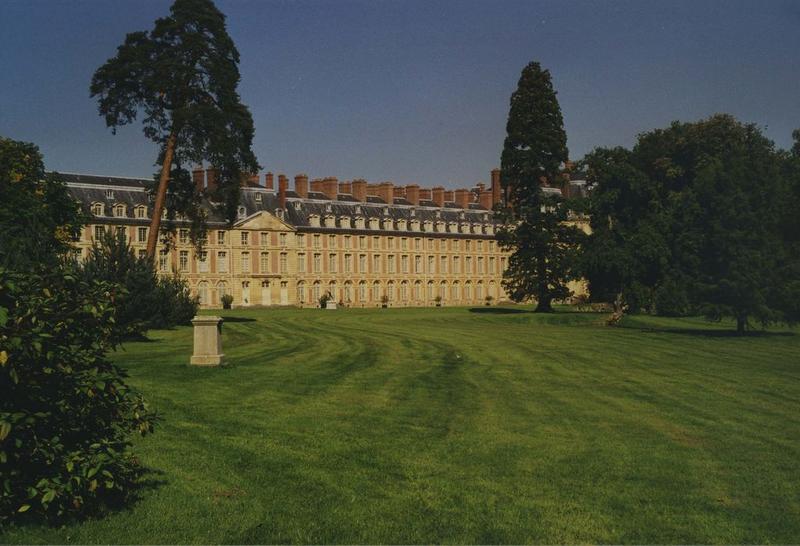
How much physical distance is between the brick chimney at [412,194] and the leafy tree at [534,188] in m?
43.6

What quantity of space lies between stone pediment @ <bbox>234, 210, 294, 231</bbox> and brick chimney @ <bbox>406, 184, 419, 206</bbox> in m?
19.3

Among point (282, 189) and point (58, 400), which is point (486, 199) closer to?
point (282, 189)

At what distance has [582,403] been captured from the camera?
15.8 meters

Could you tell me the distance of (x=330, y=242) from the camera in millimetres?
90375

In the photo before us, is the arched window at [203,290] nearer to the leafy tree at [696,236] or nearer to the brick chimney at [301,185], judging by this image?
the brick chimney at [301,185]

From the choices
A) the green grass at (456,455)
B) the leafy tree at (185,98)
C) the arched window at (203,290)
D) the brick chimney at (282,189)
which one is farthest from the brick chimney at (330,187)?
the green grass at (456,455)

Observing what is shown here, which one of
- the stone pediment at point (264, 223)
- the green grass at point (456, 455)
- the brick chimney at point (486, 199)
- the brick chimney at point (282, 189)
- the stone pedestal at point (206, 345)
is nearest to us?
the green grass at point (456, 455)

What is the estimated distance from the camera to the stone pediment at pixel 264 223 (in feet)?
276

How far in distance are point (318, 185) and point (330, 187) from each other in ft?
5.46

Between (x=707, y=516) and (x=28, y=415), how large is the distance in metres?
6.52

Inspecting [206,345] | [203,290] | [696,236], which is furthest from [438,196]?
[206,345]

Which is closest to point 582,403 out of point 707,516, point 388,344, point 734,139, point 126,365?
point 707,516

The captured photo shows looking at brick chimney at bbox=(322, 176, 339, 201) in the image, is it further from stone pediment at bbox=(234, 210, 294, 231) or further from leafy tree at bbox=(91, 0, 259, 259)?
leafy tree at bbox=(91, 0, 259, 259)

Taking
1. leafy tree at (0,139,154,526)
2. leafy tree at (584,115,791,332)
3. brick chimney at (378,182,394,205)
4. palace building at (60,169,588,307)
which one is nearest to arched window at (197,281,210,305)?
palace building at (60,169,588,307)
